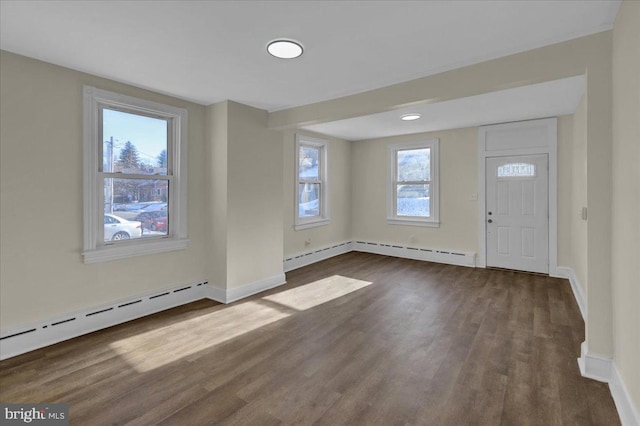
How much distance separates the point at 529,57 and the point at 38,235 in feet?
14.1

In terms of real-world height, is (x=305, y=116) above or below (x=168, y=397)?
above

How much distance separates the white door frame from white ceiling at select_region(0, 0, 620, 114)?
3.03m

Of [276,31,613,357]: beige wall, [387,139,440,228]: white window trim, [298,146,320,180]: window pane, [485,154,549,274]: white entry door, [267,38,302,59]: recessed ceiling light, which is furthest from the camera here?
[387,139,440,228]: white window trim

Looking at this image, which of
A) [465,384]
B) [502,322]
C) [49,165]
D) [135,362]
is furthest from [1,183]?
[502,322]

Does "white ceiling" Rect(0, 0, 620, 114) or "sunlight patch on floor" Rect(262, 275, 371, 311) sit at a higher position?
"white ceiling" Rect(0, 0, 620, 114)

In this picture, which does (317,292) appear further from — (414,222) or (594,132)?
(594,132)

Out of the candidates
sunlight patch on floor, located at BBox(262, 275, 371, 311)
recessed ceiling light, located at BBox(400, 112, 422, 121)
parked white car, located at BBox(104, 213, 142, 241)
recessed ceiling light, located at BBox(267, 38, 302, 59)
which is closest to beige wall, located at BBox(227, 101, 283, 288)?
sunlight patch on floor, located at BBox(262, 275, 371, 311)

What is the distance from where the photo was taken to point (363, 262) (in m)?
5.93

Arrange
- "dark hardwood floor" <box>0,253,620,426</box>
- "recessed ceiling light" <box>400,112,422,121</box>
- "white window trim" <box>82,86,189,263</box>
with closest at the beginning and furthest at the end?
"dark hardwood floor" <box>0,253,620,426</box> < "white window trim" <box>82,86,189,263</box> < "recessed ceiling light" <box>400,112,422,121</box>

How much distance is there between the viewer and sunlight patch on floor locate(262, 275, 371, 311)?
3.83 m

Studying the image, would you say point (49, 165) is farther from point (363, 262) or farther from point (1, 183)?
point (363, 262)

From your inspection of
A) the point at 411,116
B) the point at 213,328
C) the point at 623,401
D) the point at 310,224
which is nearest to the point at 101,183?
the point at 213,328

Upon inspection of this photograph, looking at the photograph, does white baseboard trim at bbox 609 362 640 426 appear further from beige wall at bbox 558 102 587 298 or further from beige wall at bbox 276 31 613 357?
beige wall at bbox 558 102 587 298

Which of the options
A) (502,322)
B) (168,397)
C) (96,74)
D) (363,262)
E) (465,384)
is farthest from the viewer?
(363,262)
